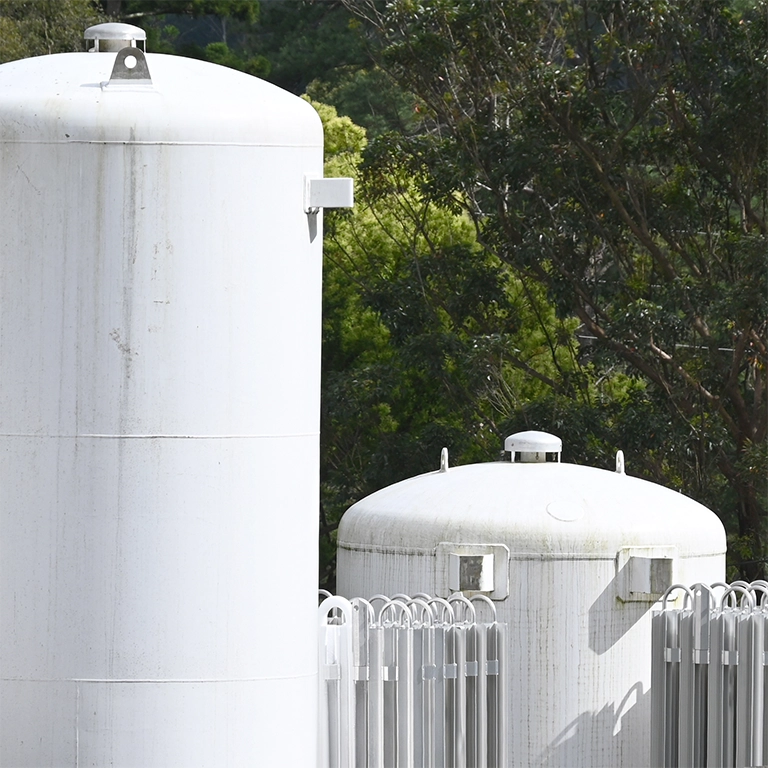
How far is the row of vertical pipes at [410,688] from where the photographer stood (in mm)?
8422

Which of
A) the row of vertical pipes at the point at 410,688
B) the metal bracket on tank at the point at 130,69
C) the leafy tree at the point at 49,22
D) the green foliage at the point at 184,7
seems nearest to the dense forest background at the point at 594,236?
the leafy tree at the point at 49,22

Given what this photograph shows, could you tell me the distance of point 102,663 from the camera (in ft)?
23.3

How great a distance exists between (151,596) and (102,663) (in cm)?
39

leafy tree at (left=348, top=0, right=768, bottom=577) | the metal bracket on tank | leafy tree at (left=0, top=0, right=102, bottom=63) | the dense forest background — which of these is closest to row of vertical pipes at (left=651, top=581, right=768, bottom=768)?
the metal bracket on tank

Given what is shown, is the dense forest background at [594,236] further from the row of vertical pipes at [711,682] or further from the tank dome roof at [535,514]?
the row of vertical pipes at [711,682]

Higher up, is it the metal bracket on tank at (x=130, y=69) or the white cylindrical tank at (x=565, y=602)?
the metal bracket on tank at (x=130, y=69)

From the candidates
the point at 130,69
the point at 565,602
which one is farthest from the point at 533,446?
the point at 130,69

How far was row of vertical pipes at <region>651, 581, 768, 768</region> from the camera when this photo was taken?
32.8ft

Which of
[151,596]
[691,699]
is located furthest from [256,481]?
[691,699]

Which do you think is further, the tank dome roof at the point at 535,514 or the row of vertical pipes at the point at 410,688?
the tank dome roof at the point at 535,514

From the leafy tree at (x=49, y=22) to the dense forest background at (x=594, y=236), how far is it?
8707 mm

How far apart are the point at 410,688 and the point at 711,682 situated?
2451 millimetres

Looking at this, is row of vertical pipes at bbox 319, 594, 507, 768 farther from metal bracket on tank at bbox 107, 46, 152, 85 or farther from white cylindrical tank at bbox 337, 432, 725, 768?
metal bracket on tank at bbox 107, 46, 152, 85

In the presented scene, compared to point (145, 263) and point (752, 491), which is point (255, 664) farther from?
point (752, 491)
